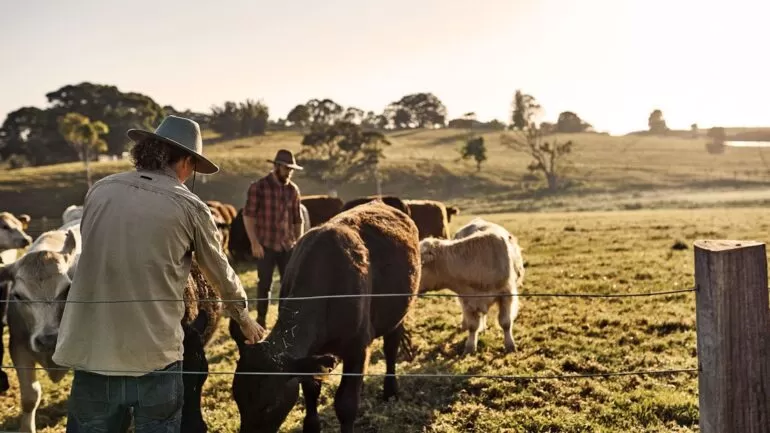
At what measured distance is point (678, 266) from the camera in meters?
13.5

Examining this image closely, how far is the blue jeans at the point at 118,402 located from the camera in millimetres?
2959

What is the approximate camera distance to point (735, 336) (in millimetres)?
2650

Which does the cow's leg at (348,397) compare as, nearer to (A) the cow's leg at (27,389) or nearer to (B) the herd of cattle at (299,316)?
(B) the herd of cattle at (299,316)

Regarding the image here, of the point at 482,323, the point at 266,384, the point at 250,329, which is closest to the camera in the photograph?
the point at 250,329

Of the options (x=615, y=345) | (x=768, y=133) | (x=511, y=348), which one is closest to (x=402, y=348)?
(x=511, y=348)

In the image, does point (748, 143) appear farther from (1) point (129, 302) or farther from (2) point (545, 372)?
(1) point (129, 302)

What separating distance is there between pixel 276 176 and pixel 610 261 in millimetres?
9612

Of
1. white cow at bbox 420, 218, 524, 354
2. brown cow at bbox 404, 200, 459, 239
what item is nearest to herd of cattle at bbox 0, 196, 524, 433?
white cow at bbox 420, 218, 524, 354

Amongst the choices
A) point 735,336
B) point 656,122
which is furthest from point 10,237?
point 656,122

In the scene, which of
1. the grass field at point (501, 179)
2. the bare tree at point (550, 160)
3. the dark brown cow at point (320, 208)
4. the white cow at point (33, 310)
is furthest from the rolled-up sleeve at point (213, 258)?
the bare tree at point (550, 160)

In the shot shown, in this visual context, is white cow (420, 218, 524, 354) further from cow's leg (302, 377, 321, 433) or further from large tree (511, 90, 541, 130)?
large tree (511, 90, 541, 130)

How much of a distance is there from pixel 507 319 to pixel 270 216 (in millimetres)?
3786

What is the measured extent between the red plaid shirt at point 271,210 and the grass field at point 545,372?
68.7 inches

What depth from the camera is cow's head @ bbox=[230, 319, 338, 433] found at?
3925mm
